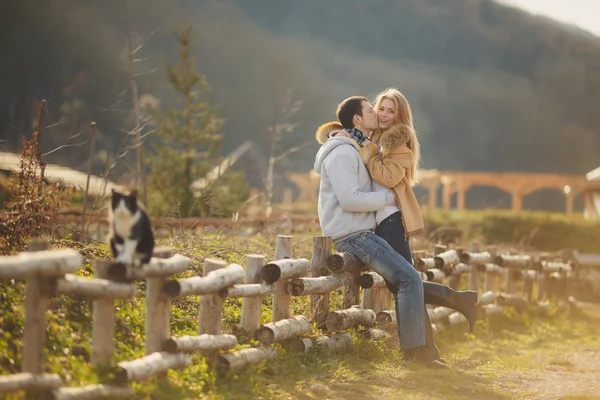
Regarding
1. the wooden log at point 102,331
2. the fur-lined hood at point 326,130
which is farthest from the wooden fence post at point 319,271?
the wooden log at point 102,331

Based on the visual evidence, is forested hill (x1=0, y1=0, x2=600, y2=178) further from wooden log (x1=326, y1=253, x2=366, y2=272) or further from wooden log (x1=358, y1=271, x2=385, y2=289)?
wooden log (x1=326, y1=253, x2=366, y2=272)

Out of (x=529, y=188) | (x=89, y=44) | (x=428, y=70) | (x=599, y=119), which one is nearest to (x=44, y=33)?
(x=89, y=44)

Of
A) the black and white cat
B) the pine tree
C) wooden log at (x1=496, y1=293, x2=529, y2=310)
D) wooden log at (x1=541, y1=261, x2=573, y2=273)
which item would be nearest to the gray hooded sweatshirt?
the black and white cat

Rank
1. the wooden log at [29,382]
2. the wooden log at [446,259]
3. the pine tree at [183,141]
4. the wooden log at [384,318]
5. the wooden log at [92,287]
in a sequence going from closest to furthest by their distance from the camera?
the wooden log at [29,382], the wooden log at [92,287], the wooden log at [384,318], the wooden log at [446,259], the pine tree at [183,141]

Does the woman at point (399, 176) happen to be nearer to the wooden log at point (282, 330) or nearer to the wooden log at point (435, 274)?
the wooden log at point (282, 330)

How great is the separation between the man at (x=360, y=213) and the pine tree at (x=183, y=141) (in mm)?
8317

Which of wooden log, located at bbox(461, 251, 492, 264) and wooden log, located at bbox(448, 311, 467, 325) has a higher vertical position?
wooden log, located at bbox(461, 251, 492, 264)

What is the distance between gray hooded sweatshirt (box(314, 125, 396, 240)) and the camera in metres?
5.99

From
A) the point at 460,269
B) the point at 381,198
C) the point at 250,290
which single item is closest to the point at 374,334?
the point at 381,198

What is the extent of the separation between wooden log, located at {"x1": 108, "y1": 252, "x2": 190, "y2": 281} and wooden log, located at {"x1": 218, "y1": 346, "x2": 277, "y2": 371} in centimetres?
83

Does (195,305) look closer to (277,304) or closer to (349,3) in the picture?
(277,304)

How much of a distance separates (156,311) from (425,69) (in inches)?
2312

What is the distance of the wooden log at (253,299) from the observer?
19.0ft

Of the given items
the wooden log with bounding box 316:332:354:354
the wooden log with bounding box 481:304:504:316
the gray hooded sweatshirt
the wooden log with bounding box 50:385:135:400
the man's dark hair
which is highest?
the man's dark hair
